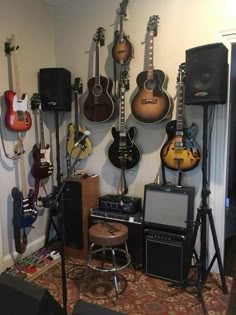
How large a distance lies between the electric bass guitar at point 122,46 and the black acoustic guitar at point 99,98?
203mm

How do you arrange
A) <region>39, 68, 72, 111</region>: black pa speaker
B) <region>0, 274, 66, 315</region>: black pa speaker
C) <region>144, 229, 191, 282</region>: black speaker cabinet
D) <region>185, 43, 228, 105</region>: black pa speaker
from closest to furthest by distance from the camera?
<region>0, 274, 66, 315</region>: black pa speaker < <region>185, 43, 228, 105</region>: black pa speaker < <region>144, 229, 191, 282</region>: black speaker cabinet < <region>39, 68, 72, 111</region>: black pa speaker

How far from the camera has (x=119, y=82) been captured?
8.80 feet

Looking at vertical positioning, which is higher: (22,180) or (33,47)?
(33,47)

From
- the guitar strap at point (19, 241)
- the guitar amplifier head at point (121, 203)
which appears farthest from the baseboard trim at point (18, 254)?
the guitar amplifier head at point (121, 203)

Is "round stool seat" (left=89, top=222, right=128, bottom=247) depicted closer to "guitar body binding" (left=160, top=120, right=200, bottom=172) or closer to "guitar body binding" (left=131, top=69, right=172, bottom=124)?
"guitar body binding" (left=160, top=120, right=200, bottom=172)

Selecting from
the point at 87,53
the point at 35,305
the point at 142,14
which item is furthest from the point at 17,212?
the point at 142,14

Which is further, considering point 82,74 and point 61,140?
point 61,140

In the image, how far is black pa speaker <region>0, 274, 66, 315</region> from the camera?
1272 mm

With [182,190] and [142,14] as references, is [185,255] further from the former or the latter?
[142,14]

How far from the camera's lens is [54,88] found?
9.04 ft

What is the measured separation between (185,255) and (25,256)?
1521mm

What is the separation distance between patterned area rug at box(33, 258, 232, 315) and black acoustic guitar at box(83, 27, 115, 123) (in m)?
1.41

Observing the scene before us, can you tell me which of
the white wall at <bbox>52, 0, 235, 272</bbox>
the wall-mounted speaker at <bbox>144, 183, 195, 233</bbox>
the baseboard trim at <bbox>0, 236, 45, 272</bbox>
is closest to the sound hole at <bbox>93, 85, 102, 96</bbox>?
the white wall at <bbox>52, 0, 235, 272</bbox>

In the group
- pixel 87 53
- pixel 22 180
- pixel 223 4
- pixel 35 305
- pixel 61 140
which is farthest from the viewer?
pixel 61 140
